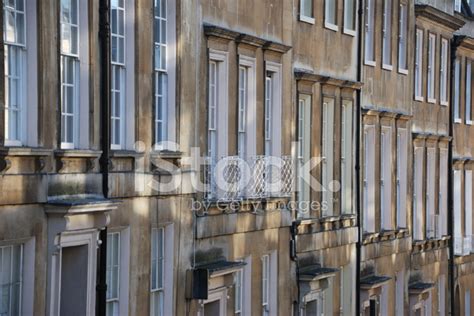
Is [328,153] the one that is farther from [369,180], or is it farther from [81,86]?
[81,86]

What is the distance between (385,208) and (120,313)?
1848cm

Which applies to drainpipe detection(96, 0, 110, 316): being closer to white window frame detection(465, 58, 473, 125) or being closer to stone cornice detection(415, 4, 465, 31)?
stone cornice detection(415, 4, 465, 31)

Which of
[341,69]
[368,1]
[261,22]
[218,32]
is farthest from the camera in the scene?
[368,1]

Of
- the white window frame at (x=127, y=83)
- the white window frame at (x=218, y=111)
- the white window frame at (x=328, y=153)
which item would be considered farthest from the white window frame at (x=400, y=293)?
the white window frame at (x=127, y=83)

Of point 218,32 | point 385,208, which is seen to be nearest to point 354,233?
point 385,208

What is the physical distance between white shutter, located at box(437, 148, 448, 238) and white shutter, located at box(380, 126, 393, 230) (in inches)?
253

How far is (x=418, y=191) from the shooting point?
46.9 m

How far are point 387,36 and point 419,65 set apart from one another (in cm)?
438

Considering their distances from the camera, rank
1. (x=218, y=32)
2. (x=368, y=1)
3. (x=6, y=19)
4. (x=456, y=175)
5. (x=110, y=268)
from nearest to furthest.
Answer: (x=6, y=19), (x=110, y=268), (x=218, y=32), (x=368, y=1), (x=456, y=175)

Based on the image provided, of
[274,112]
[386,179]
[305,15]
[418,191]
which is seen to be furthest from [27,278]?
[418,191]

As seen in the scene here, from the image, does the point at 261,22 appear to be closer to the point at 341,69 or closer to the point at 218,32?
the point at 218,32

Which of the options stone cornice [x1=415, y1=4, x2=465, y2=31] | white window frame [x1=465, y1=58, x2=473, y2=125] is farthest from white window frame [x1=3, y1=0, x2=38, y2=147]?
white window frame [x1=465, y1=58, x2=473, y2=125]

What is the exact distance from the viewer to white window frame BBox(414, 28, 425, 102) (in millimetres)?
46375

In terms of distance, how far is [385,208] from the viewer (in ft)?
142
